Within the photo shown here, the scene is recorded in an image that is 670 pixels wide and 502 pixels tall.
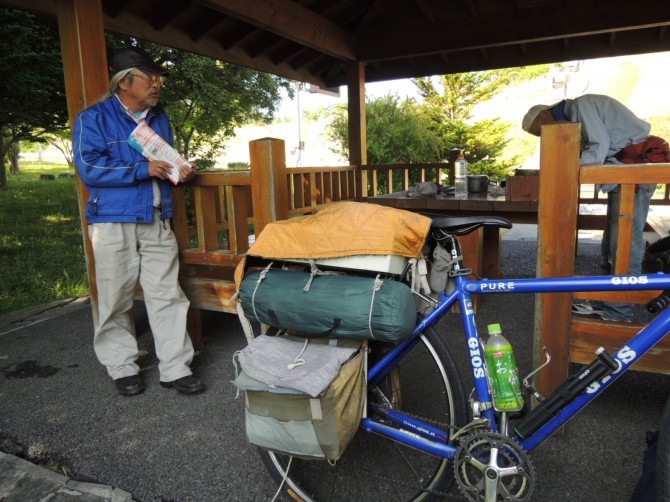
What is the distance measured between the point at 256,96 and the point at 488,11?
31.0 feet

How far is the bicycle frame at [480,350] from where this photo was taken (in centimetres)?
161

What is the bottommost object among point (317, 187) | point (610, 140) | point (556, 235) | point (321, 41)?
point (556, 235)

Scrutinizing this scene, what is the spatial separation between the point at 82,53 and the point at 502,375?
10.7 feet

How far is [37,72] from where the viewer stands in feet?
31.4

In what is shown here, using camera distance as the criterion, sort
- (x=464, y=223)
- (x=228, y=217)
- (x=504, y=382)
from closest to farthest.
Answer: (x=504, y=382), (x=464, y=223), (x=228, y=217)

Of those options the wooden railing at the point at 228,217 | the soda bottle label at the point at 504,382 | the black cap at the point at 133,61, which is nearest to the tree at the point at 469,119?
the wooden railing at the point at 228,217

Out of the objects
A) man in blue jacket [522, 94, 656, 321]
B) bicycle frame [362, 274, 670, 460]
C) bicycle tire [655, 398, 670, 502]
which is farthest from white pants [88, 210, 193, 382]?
man in blue jacket [522, 94, 656, 321]

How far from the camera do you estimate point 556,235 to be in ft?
7.58

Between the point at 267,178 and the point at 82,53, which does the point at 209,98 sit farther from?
the point at 267,178

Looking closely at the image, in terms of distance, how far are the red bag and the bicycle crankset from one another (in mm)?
2562

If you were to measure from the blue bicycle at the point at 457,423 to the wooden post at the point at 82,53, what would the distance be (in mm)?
2343

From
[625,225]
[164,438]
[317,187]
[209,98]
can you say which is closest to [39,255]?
[317,187]

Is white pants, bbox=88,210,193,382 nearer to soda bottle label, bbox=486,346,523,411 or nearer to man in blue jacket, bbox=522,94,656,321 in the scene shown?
soda bottle label, bbox=486,346,523,411

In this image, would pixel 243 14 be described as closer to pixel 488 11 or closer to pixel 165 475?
pixel 488 11
